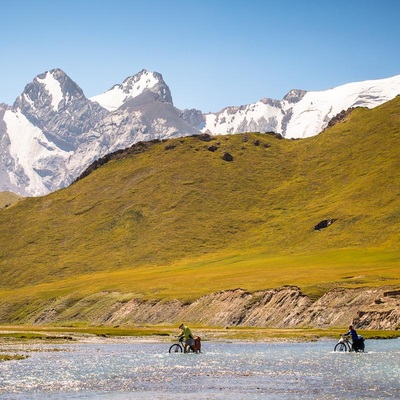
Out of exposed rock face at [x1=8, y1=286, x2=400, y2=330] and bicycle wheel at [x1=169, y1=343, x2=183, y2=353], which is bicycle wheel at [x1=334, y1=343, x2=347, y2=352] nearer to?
bicycle wheel at [x1=169, y1=343, x2=183, y2=353]

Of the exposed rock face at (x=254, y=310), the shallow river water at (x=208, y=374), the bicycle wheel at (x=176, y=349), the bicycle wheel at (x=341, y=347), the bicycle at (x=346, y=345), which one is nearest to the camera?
the shallow river water at (x=208, y=374)

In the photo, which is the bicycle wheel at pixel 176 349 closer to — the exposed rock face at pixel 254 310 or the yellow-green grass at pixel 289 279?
the exposed rock face at pixel 254 310

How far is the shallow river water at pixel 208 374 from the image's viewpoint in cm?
5281

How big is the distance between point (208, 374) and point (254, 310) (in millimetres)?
80696

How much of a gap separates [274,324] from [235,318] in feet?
32.8

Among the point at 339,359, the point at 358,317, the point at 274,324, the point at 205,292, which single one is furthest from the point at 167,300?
the point at 339,359

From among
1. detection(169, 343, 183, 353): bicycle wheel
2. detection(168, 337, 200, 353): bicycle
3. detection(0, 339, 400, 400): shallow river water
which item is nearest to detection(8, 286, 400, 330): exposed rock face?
detection(0, 339, 400, 400): shallow river water

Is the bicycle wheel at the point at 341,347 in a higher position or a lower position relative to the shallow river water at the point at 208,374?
lower

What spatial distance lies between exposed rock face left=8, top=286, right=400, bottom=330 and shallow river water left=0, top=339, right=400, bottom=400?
3026 cm

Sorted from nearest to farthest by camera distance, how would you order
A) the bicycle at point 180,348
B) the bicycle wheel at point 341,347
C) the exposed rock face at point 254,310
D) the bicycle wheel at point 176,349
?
the bicycle wheel at point 341,347 → the bicycle at point 180,348 → the bicycle wheel at point 176,349 → the exposed rock face at point 254,310

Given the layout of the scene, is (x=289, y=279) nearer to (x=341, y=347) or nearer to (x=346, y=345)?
(x=346, y=345)

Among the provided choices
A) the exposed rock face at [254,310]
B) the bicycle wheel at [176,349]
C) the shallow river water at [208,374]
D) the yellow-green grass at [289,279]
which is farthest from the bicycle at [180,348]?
the yellow-green grass at [289,279]

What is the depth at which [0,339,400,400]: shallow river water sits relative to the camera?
52812 millimetres

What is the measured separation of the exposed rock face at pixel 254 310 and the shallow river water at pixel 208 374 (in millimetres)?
30257
